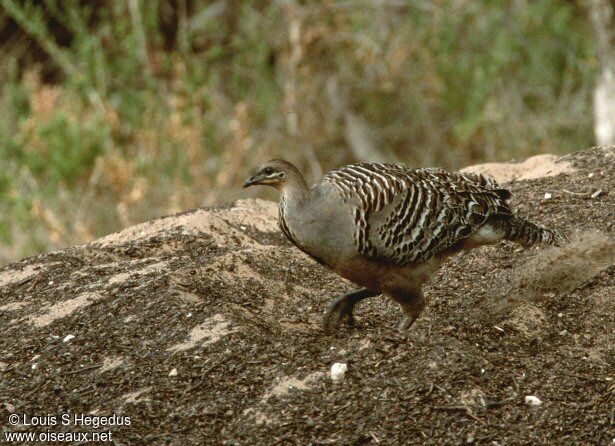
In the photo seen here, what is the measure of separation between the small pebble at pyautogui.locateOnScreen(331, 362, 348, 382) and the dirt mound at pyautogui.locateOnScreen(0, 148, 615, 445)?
1.0 inches

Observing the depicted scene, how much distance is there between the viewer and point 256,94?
11844mm

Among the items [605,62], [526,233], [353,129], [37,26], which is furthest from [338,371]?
[353,129]

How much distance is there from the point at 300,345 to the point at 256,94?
24.9 ft

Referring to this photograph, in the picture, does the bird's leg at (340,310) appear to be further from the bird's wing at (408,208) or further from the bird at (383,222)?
the bird's wing at (408,208)

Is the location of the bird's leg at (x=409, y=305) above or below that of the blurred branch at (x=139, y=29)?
below

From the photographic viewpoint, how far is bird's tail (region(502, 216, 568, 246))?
17.8 feet

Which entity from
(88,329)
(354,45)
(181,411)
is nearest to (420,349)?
(181,411)

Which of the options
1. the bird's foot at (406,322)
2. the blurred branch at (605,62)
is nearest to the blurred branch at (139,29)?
the blurred branch at (605,62)

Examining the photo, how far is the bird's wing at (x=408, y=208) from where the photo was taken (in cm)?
480

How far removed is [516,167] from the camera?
7.30 metres

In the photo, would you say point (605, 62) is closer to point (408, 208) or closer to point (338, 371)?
point (408, 208)

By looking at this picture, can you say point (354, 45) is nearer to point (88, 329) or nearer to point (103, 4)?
point (103, 4)

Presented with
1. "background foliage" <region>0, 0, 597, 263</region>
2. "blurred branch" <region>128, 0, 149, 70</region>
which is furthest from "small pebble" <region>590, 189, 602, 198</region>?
"blurred branch" <region>128, 0, 149, 70</region>

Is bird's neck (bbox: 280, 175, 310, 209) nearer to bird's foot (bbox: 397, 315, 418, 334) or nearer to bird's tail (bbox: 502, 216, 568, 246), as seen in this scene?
bird's foot (bbox: 397, 315, 418, 334)
